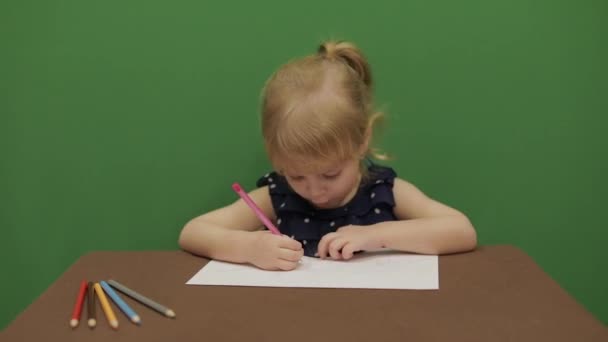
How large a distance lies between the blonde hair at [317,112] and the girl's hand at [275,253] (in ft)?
0.35

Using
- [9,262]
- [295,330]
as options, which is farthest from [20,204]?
[295,330]

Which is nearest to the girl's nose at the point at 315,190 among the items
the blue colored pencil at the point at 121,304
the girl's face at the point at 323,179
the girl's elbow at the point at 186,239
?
the girl's face at the point at 323,179

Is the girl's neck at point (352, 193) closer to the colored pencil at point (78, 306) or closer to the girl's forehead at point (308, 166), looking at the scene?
the girl's forehead at point (308, 166)

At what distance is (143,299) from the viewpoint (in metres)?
0.70

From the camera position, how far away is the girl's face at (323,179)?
34.0 inches

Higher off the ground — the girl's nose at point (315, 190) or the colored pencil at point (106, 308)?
the girl's nose at point (315, 190)

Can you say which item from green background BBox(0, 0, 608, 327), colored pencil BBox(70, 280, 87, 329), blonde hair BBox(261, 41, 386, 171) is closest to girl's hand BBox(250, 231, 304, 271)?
blonde hair BBox(261, 41, 386, 171)

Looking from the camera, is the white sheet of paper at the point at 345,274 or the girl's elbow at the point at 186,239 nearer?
the white sheet of paper at the point at 345,274

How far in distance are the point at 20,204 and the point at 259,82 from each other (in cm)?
49

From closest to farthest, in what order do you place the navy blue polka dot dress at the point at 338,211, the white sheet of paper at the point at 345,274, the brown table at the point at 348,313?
the brown table at the point at 348,313 < the white sheet of paper at the point at 345,274 < the navy blue polka dot dress at the point at 338,211

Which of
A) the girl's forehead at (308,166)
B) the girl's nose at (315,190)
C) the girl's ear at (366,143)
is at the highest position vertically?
the girl's ear at (366,143)

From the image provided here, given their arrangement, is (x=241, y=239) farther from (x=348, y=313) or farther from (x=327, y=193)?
(x=348, y=313)

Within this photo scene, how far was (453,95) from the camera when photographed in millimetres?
1081

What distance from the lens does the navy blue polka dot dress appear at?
0.97m
